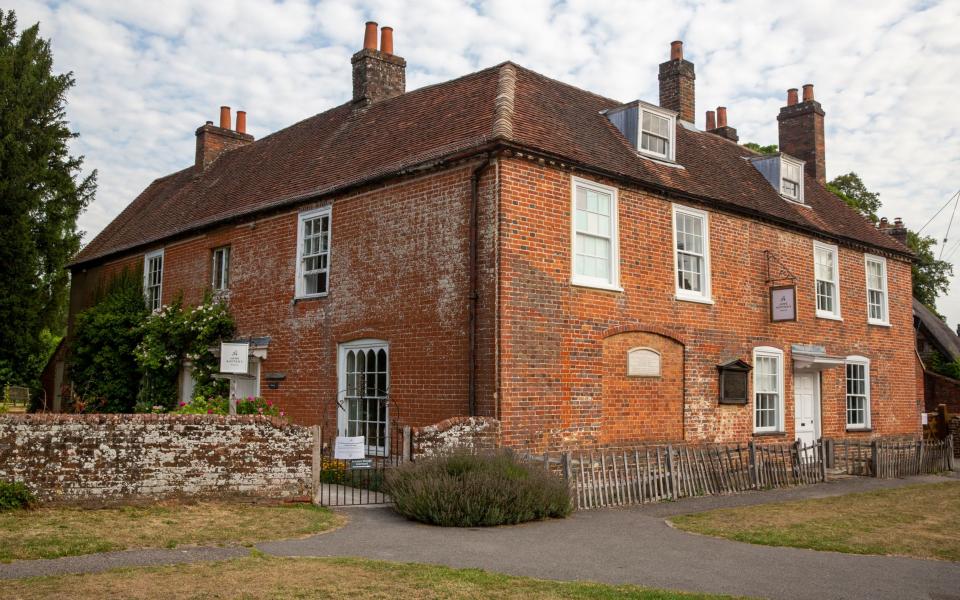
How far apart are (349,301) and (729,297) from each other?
8226mm

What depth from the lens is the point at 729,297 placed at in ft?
57.9

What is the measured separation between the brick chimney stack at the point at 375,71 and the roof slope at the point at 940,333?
26416 millimetres

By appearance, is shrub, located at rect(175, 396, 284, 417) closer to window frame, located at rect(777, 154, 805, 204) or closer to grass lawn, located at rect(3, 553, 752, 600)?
grass lawn, located at rect(3, 553, 752, 600)

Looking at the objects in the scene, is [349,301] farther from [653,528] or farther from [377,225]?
[653,528]

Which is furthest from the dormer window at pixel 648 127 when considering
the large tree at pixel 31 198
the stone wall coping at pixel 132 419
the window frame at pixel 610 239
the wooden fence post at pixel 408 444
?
the large tree at pixel 31 198

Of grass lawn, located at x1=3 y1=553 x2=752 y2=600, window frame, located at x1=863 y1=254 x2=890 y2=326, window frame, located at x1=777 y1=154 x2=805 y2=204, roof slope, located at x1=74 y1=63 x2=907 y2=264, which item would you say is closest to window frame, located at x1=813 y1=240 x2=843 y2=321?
roof slope, located at x1=74 y1=63 x2=907 y2=264

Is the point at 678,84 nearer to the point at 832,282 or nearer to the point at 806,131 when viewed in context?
the point at 806,131

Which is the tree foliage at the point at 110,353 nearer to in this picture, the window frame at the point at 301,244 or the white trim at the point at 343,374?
the window frame at the point at 301,244

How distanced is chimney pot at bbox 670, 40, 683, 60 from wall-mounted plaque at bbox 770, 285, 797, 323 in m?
7.46

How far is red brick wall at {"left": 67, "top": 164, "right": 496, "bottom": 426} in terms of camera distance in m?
13.9

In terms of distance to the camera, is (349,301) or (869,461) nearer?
(349,301)

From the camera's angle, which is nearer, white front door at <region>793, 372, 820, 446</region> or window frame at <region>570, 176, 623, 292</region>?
window frame at <region>570, 176, 623, 292</region>

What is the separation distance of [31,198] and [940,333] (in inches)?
1426

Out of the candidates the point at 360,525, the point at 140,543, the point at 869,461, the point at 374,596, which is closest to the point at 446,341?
the point at 360,525
